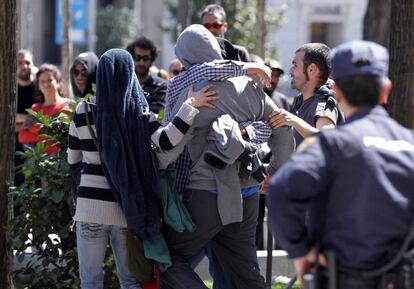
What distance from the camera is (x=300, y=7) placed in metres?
36.0

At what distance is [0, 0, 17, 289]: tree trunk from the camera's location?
6.46m

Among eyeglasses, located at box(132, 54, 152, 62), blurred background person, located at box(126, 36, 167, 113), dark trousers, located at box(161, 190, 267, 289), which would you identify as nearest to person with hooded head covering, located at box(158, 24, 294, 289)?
dark trousers, located at box(161, 190, 267, 289)

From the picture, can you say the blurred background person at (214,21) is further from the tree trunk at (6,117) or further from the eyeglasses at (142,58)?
the tree trunk at (6,117)

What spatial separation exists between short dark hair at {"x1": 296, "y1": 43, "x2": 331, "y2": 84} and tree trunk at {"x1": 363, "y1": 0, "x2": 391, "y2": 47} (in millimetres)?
11078

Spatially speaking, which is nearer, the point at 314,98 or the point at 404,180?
the point at 404,180

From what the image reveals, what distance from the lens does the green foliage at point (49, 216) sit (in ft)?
21.0

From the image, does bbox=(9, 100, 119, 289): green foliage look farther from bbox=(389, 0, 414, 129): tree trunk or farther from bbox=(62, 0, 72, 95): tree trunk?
bbox=(62, 0, 72, 95): tree trunk

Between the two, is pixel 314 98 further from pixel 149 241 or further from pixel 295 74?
pixel 149 241

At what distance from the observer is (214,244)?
232 inches

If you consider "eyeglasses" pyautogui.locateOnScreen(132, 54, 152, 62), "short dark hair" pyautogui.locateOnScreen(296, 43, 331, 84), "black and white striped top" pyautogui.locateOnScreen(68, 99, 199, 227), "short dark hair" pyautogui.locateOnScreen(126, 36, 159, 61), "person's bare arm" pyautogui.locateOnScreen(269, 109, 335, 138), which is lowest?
"black and white striped top" pyautogui.locateOnScreen(68, 99, 199, 227)

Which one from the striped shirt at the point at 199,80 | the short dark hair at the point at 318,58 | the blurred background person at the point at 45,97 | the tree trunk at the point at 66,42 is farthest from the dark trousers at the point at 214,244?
the tree trunk at the point at 66,42

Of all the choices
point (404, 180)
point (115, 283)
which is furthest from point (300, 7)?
point (404, 180)

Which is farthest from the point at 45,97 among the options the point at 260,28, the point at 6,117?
the point at 260,28

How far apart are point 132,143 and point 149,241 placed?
23.1 inches
